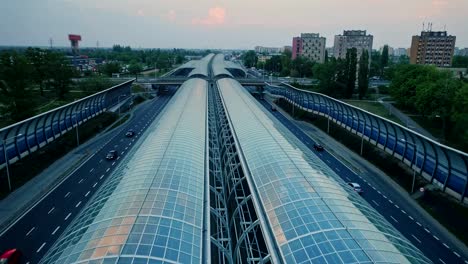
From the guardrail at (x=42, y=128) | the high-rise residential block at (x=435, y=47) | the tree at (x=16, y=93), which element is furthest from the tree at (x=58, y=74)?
the high-rise residential block at (x=435, y=47)

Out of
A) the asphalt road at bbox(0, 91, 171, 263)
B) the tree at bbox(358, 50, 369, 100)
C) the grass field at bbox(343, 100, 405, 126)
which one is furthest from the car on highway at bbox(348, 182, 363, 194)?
the tree at bbox(358, 50, 369, 100)

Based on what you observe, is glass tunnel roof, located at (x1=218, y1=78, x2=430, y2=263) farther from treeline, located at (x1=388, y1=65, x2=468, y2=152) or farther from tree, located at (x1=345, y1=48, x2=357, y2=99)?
tree, located at (x1=345, y1=48, x2=357, y2=99)

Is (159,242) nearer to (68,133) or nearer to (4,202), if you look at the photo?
(4,202)

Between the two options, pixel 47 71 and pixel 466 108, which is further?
pixel 47 71

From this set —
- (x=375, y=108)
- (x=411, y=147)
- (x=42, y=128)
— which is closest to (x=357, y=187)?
(x=411, y=147)

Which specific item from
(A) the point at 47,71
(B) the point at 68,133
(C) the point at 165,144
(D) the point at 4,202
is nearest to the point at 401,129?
(C) the point at 165,144

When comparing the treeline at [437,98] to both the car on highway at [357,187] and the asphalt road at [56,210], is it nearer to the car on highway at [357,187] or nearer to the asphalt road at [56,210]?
the car on highway at [357,187]
